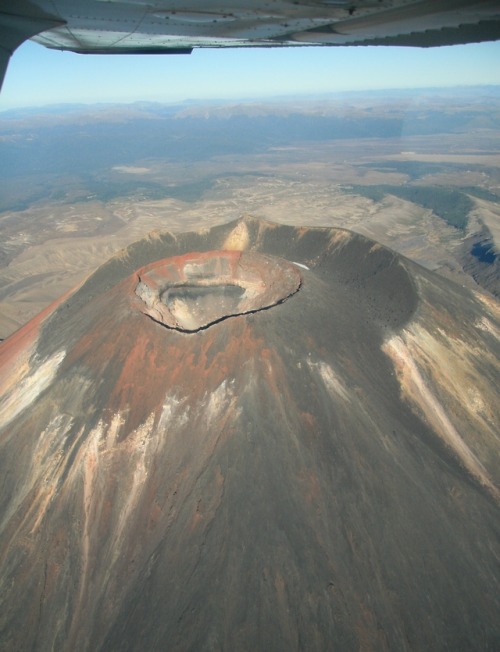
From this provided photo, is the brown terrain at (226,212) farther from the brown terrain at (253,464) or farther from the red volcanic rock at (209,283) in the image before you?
the brown terrain at (253,464)

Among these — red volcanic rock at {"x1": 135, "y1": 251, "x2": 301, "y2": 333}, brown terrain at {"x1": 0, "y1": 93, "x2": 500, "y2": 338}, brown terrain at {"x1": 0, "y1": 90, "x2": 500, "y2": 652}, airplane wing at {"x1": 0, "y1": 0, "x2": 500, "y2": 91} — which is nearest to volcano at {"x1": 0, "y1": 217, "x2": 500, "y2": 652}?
brown terrain at {"x1": 0, "y1": 90, "x2": 500, "y2": 652}

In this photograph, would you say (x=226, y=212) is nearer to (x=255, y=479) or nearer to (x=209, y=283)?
(x=209, y=283)

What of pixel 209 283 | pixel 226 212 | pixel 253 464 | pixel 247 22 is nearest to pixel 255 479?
pixel 253 464

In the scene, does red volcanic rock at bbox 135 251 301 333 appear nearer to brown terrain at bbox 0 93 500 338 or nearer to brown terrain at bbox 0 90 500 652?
brown terrain at bbox 0 90 500 652

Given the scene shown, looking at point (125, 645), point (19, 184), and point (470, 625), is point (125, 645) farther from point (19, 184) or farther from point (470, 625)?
point (19, 184)

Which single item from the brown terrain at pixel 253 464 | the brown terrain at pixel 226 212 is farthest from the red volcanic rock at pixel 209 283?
the brown terrain at pixel 226 212
